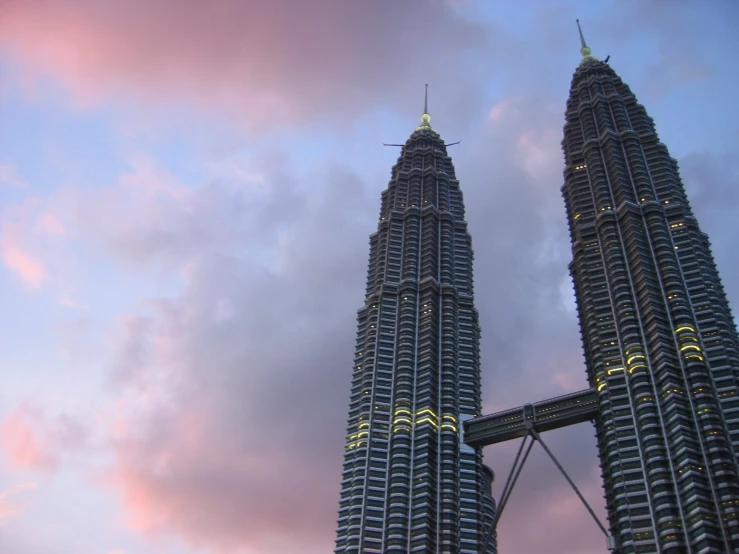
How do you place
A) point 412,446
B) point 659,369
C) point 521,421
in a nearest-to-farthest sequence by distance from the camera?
1. point 659,369
2. point 412,446
3. point 521,421

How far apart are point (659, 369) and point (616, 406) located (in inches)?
451

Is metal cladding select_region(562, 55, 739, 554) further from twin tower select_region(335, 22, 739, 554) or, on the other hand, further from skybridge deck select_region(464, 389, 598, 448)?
skybridge deck select_region(464, 389, 598, 448)

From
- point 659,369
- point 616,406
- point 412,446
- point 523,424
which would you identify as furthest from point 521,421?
point 659,369

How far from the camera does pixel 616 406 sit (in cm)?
15650

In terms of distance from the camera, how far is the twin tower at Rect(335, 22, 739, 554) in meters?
138

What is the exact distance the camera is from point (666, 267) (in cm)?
17325

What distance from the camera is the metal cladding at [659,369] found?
13488 centimetres

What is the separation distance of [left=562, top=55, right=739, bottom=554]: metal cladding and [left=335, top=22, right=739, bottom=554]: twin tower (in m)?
0.29

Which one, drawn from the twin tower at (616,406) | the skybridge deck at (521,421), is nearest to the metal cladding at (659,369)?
the twin tower at (616,406)

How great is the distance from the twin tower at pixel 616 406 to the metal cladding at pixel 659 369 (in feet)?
0.97

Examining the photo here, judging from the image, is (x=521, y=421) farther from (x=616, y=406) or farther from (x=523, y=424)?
(x=616, y=406)

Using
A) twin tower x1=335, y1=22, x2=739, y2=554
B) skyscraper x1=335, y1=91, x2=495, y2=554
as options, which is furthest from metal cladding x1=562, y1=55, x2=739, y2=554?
skyscraper x1=335, y1=91, x2=495, y2=554

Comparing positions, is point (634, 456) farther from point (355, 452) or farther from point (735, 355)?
point (355, 452)

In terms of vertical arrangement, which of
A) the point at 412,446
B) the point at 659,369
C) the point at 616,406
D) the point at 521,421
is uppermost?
the point at 521,421
